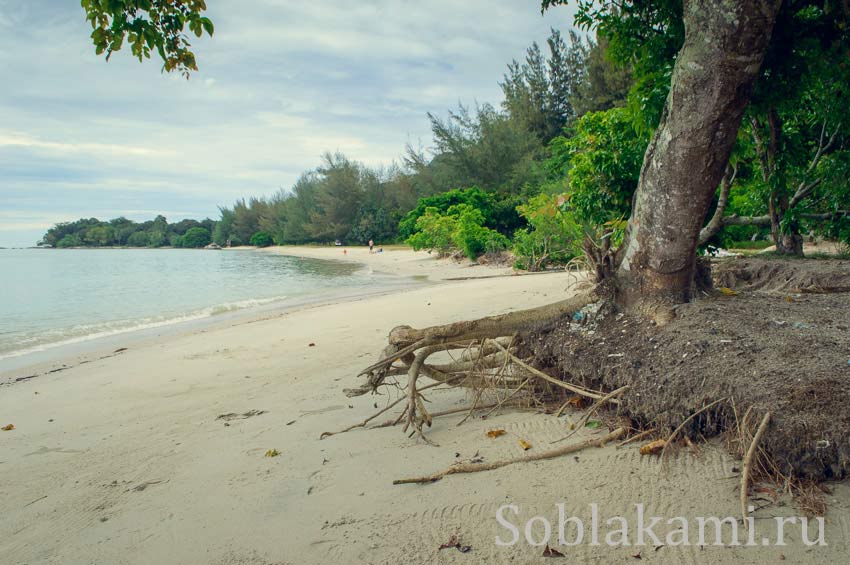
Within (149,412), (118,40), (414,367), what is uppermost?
(118,40)

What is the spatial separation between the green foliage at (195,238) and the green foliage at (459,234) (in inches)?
3182

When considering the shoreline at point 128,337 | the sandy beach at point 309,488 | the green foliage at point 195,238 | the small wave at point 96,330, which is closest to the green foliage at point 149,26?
the sandy beach at point 309,488

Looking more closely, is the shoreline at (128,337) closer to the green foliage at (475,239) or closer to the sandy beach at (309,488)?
the sandy beach at (309,488)

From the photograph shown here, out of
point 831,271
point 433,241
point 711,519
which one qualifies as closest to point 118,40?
point 711,519

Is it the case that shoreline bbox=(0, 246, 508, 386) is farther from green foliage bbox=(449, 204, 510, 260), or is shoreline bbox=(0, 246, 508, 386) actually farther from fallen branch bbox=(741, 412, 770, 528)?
fallen branch bbox=(741, 412, 770, 528)

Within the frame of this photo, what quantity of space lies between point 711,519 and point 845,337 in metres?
1.42

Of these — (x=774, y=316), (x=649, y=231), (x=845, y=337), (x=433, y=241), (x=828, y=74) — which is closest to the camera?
(x=845, y=337)

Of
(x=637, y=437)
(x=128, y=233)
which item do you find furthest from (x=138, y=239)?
(x=637, y=437)

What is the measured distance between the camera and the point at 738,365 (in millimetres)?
2584

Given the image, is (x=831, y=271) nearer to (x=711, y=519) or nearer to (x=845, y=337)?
(x=845, y=337)

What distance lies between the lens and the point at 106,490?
301cm

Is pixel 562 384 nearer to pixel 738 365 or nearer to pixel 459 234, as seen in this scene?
pixel 738 365

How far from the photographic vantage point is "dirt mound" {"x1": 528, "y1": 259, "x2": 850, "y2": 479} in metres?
2.16

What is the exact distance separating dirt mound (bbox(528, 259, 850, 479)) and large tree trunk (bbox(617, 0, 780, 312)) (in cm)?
30
